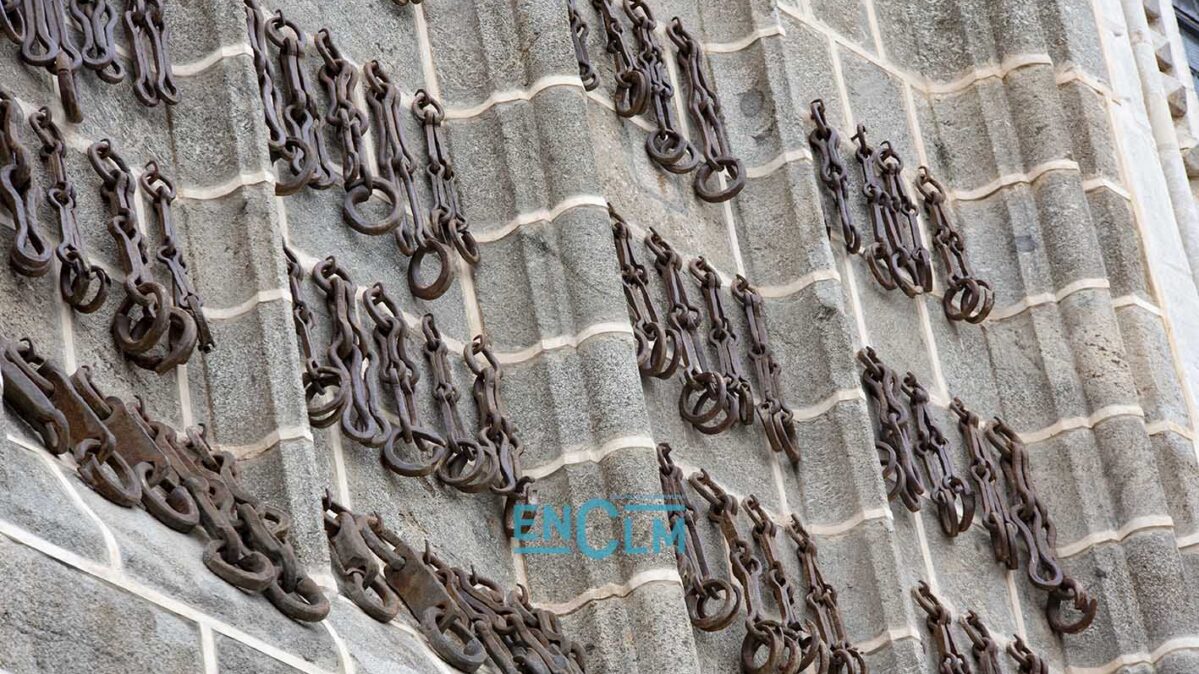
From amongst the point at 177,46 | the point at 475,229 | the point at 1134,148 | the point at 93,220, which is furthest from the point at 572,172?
the point at 1134,148

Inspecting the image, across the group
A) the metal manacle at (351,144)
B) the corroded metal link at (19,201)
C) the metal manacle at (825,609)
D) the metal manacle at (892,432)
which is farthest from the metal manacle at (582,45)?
the corroded metal link at (19,201)

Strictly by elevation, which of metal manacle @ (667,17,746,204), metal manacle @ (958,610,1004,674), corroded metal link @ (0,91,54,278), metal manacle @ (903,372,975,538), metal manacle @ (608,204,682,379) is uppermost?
metal manacle @ (667,17,746,204)

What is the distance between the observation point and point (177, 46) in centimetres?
498

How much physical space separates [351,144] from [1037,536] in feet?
7.23

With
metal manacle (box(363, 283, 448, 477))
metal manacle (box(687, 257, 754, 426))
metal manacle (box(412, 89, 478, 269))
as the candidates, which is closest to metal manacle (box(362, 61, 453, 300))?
metal manacle (box(412, 89, 478, 269))

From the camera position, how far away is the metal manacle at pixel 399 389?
499cm

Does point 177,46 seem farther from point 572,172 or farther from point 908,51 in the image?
point 908,51

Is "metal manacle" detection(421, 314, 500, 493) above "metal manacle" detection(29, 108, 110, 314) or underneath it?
underneath

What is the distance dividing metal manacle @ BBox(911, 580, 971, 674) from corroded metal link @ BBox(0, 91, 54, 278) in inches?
96.4

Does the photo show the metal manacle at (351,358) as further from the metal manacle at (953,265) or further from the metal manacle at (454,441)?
the metal manacle at (953,265)

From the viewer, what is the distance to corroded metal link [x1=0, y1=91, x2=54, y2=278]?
4.29m

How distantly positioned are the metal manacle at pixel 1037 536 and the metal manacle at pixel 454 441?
187 cm

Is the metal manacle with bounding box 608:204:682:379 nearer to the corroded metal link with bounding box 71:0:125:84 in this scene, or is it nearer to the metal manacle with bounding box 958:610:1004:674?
the metal manacle with bounding box 958:610:1004:674

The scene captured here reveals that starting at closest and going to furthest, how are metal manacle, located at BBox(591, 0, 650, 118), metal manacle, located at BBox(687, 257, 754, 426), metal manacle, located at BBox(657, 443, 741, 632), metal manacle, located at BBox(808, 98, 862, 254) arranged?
1. metal manacle, located at BBox(657, 443, 741, 632)
2. metal manacle, located at BBox(687, 257, 754, 426)
3. metal manacle, located at BBox(591, 0, 650, 118)
4. metal manacle, located at BBox(808, 98, 862, 254)
